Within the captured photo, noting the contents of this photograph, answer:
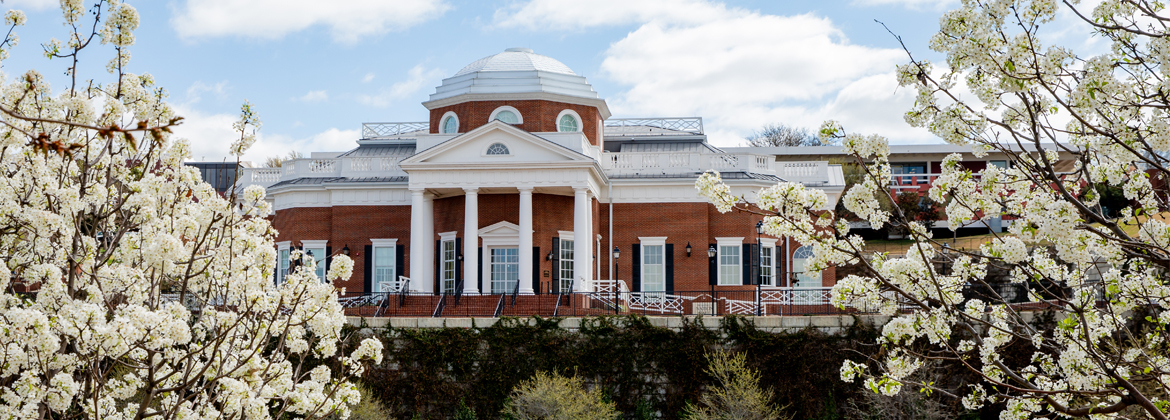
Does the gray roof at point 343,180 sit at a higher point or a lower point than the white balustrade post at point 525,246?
higher

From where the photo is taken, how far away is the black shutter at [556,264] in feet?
101

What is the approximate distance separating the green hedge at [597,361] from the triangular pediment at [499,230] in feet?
23.7

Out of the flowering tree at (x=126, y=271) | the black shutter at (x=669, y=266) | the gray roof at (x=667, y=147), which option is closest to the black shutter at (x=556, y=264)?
the black shutter at (x=669, y=266)

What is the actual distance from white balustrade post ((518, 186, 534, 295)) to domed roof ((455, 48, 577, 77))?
6249mm

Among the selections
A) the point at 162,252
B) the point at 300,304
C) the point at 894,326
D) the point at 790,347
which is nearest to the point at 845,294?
the point at 894,326

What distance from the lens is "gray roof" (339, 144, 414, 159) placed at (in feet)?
116

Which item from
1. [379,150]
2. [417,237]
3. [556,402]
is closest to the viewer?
[556,402]

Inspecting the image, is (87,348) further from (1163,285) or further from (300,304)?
(1163,285)

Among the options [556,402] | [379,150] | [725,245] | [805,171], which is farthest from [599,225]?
[556,402]

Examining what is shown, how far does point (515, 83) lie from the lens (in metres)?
32.8

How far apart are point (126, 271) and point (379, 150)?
28.7m

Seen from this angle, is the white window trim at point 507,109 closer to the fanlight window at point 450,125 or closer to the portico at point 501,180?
the fanlight window at point 450,125

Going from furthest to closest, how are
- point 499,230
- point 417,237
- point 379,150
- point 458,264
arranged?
1. point 379,150
2. point 499,230
3. point 458,264
4. point 417,237

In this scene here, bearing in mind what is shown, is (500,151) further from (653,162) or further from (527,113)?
(653,162)
